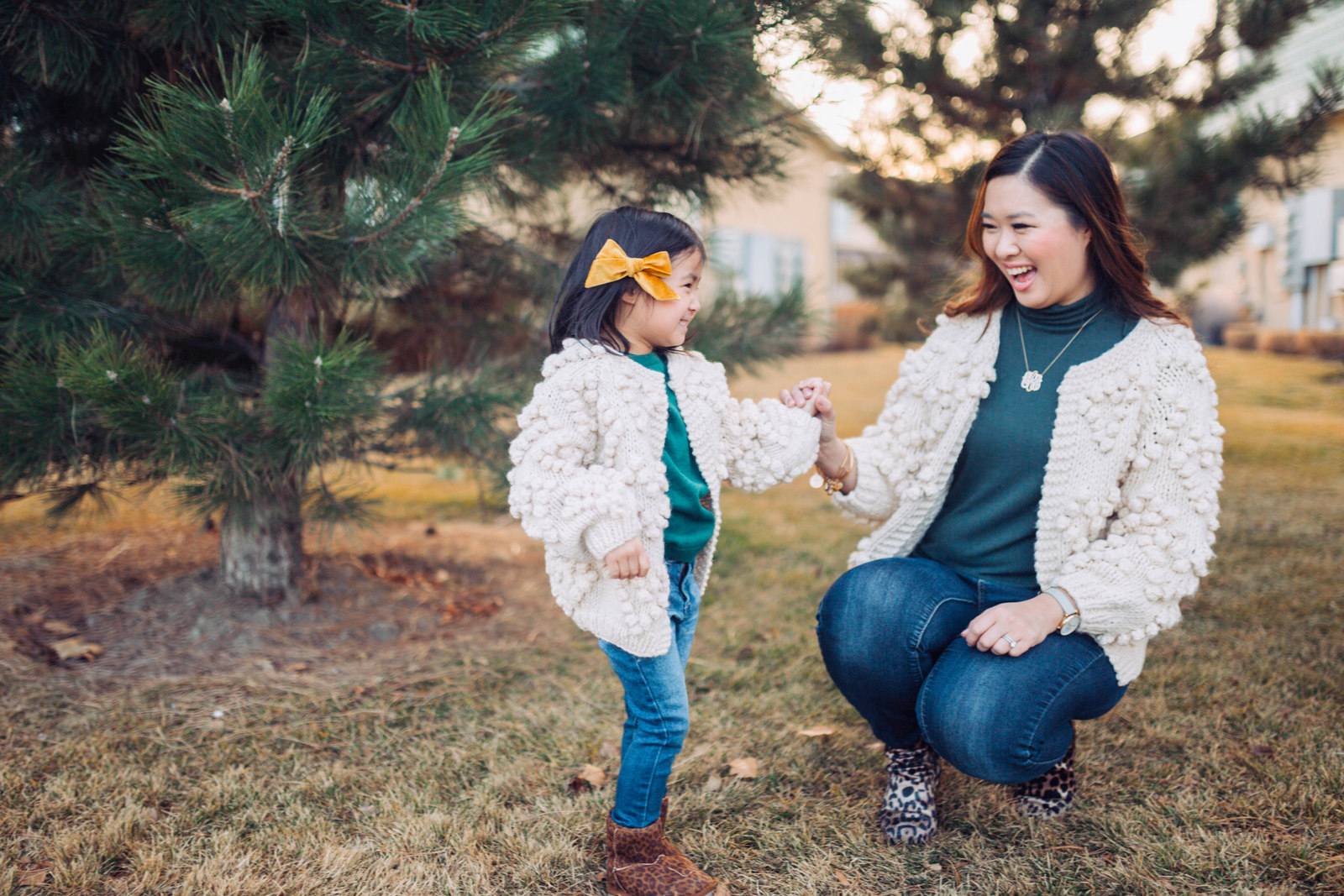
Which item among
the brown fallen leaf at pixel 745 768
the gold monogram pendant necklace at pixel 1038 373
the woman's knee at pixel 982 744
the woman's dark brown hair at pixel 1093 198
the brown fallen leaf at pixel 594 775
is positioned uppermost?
the woman's dark brown hair at pixel 1093 198

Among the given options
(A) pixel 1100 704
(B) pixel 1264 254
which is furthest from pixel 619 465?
(B) pixel 1264 254

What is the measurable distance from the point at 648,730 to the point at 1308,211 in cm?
418

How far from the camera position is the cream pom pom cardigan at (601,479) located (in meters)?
1.44

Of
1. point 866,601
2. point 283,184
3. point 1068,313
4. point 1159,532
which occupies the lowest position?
point 866,601

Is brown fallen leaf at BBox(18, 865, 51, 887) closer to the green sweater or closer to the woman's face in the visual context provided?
the green sweater

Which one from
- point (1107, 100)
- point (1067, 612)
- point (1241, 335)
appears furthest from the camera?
point (1241, 335)

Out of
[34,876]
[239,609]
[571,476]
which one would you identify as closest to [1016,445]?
[571,476]

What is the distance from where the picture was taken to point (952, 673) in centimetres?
167

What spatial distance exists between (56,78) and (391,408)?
1.17 meters

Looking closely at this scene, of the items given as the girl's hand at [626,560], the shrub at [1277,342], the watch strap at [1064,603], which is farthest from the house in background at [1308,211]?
the girl's hand at [626,560]

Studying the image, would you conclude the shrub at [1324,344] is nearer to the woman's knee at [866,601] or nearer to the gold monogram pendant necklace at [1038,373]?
the gold monogram pendant necklace at [1038,373]

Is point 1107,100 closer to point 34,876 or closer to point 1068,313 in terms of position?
point 1068,313

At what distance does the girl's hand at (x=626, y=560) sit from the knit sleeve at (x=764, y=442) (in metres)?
0.38

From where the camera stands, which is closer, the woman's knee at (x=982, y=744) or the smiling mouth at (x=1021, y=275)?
the woman's knee at (x=982, y=744)
